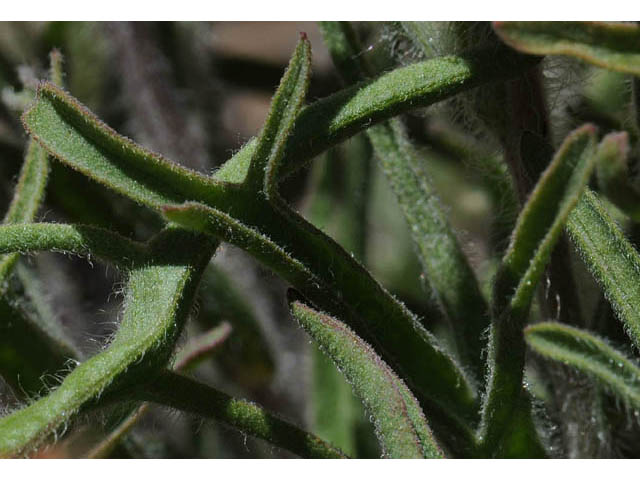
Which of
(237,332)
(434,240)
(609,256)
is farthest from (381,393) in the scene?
(237,332)

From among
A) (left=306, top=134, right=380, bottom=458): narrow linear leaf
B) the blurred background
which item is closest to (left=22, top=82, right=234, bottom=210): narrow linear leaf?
the blurred background

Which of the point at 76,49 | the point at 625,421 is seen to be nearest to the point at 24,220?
the point at 625,421

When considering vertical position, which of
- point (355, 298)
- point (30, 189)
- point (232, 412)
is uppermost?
point (30, 189)

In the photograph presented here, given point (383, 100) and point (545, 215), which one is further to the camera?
point (383, 100)

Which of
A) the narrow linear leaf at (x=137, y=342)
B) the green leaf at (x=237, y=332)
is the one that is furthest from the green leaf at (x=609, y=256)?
the green leaf at (x=237, y=332)

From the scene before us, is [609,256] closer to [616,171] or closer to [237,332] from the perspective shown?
[616,171]

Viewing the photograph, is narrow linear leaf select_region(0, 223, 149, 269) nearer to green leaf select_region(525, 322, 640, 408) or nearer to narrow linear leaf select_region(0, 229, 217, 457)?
narrow linear leaf select_region(0, 229, 217, 457)

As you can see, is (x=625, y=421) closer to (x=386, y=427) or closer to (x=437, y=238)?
(x=437, y=238)
